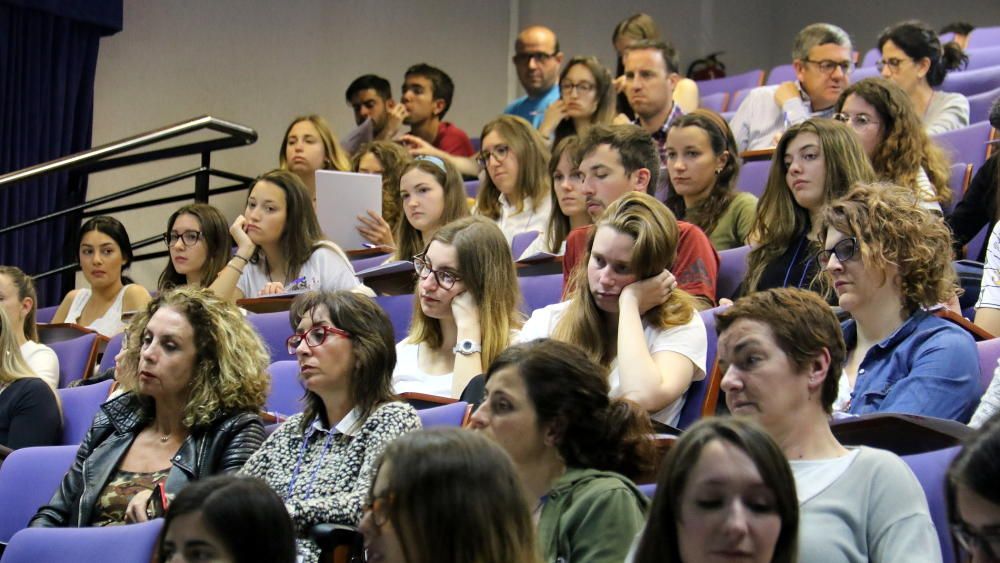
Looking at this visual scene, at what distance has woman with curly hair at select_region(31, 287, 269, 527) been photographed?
2932mm

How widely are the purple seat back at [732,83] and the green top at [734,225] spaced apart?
3.79 metres

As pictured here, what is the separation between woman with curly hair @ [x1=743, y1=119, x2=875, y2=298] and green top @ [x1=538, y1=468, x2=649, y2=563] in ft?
5.00

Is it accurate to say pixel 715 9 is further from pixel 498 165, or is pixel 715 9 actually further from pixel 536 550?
pixel 536 550

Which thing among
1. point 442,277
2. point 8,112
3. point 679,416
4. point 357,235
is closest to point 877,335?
point 679,416

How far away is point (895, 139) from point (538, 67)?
316 cm

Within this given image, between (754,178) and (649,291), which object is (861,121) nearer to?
(754,178)

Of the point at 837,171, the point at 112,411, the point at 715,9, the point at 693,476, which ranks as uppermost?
the point at 715,9

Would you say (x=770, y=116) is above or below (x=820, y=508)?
above

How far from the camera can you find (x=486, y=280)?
3.49 meters

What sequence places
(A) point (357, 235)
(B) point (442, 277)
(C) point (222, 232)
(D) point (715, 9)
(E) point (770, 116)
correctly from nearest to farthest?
(B) point (442, 277)
(C) point (222, 232)
(A) point (357, 235)
(E) point (770, 116)
(D) point (715, 9)

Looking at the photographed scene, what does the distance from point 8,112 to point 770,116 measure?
336 cm

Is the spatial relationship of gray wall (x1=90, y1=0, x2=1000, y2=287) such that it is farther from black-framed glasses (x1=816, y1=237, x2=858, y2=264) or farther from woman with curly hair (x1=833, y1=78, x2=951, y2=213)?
black-framed glasses (x1=816, y1=237, x2=858, y2=264)

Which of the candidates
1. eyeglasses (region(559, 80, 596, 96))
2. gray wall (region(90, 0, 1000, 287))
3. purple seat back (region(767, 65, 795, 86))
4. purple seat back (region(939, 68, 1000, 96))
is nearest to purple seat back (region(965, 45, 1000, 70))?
purple seat back (region(939, 68, 1000, 96))

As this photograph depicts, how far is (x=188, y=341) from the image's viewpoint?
3.09 m
